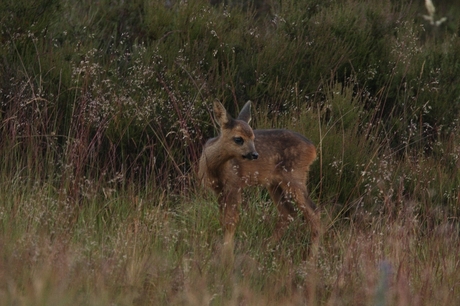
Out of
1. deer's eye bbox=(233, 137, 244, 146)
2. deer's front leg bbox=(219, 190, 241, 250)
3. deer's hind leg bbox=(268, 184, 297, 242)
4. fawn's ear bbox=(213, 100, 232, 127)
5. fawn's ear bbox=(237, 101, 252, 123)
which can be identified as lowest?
deer's hind leg bbox=(268, 184, 297, 242)

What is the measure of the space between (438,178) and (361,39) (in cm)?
223

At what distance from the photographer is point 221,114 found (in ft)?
23.3

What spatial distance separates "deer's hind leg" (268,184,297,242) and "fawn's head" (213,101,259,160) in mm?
410

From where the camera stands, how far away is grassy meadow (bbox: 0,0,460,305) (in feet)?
16.9

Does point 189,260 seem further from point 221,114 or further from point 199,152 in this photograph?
point 199,152

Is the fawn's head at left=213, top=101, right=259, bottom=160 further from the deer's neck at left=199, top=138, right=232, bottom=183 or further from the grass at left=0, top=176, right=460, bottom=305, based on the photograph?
the grass at left=0, top=176, right=460, bottom=305

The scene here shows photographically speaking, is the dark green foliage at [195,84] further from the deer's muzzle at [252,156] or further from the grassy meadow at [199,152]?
the deer's muzzle at [252,156]

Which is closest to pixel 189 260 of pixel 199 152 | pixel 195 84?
pixel 195 84

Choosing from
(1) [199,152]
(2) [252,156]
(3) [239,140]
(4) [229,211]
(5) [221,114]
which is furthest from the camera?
(1) [199,152]

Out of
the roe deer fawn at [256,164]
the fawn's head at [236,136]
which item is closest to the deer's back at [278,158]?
the roe deer fawn at [256,164]

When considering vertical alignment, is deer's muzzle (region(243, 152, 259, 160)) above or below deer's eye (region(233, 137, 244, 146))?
below

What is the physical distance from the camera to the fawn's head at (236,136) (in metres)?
6.94

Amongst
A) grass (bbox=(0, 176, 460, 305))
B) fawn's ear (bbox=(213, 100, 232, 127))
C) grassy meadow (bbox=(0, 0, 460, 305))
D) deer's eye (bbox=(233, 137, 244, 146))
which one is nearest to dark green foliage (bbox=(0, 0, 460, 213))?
grassy meadow (bbox=(0, 0, 460, 305))

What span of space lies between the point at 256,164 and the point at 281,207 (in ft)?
1.27
